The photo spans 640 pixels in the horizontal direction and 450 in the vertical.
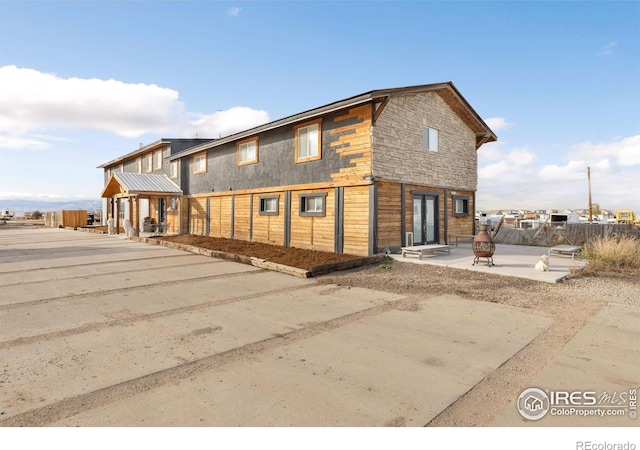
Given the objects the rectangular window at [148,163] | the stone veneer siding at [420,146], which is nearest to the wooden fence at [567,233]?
the stone veneer siding at [420,146]

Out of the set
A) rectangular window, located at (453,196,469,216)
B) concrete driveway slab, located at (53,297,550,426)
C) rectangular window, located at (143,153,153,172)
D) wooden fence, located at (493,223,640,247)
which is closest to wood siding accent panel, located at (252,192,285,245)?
rectangular window, located at (453,196,469,216)

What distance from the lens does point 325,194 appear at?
14062 millimetres

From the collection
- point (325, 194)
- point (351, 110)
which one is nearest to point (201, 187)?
point (325, 194)

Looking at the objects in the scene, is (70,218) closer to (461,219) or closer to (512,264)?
(461,219)

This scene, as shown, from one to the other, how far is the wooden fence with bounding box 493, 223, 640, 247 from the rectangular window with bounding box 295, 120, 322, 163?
1324cm

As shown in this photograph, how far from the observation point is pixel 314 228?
14570mm

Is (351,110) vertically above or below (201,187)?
above

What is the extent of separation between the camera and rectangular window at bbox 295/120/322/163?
1443cm

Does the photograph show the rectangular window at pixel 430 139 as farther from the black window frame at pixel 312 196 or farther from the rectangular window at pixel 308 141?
the black window frame at pixel 312 196

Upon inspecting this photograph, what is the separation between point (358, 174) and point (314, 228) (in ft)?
10.2

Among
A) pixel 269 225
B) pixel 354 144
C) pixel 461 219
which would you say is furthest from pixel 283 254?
pixel 461 219
